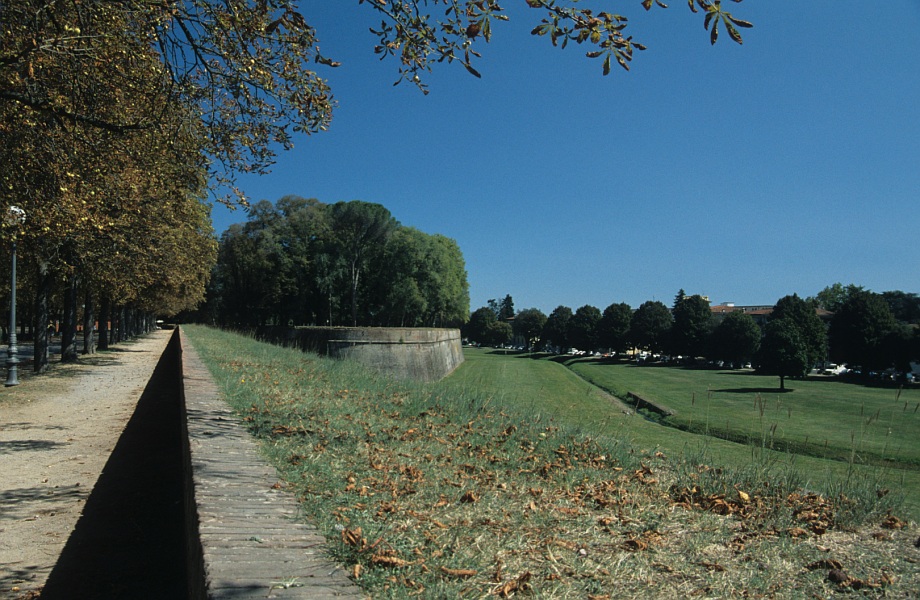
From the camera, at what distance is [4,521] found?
534 centimetres

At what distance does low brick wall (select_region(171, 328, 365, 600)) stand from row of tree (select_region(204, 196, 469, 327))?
51.3 m

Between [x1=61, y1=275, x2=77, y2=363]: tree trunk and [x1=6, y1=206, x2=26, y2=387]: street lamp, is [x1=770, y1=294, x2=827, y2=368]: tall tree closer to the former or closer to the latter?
[x1=61, y1=275, x2=77, y2=363]: tree trunk

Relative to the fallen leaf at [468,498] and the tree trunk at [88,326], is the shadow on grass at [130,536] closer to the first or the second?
the fallen leaf at [468,498]

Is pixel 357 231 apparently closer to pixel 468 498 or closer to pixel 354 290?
pixel 354 290

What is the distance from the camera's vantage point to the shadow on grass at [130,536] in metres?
4.20

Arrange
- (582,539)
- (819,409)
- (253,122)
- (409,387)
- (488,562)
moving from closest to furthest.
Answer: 1. (488,562)
2. (582,539)
3. (253,122)
4. (409,387)
5. (819,409)

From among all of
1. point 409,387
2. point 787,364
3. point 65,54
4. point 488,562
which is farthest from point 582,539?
point 787,364

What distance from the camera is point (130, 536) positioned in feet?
16.8

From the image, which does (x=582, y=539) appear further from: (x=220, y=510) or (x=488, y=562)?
(x=220, y=510)

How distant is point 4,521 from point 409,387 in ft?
16.8

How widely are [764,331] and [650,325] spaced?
24.5m

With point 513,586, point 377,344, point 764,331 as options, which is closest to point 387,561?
point 513,586

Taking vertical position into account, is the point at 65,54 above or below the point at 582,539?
above

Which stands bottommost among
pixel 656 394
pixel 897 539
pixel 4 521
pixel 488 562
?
pixel 656 394
